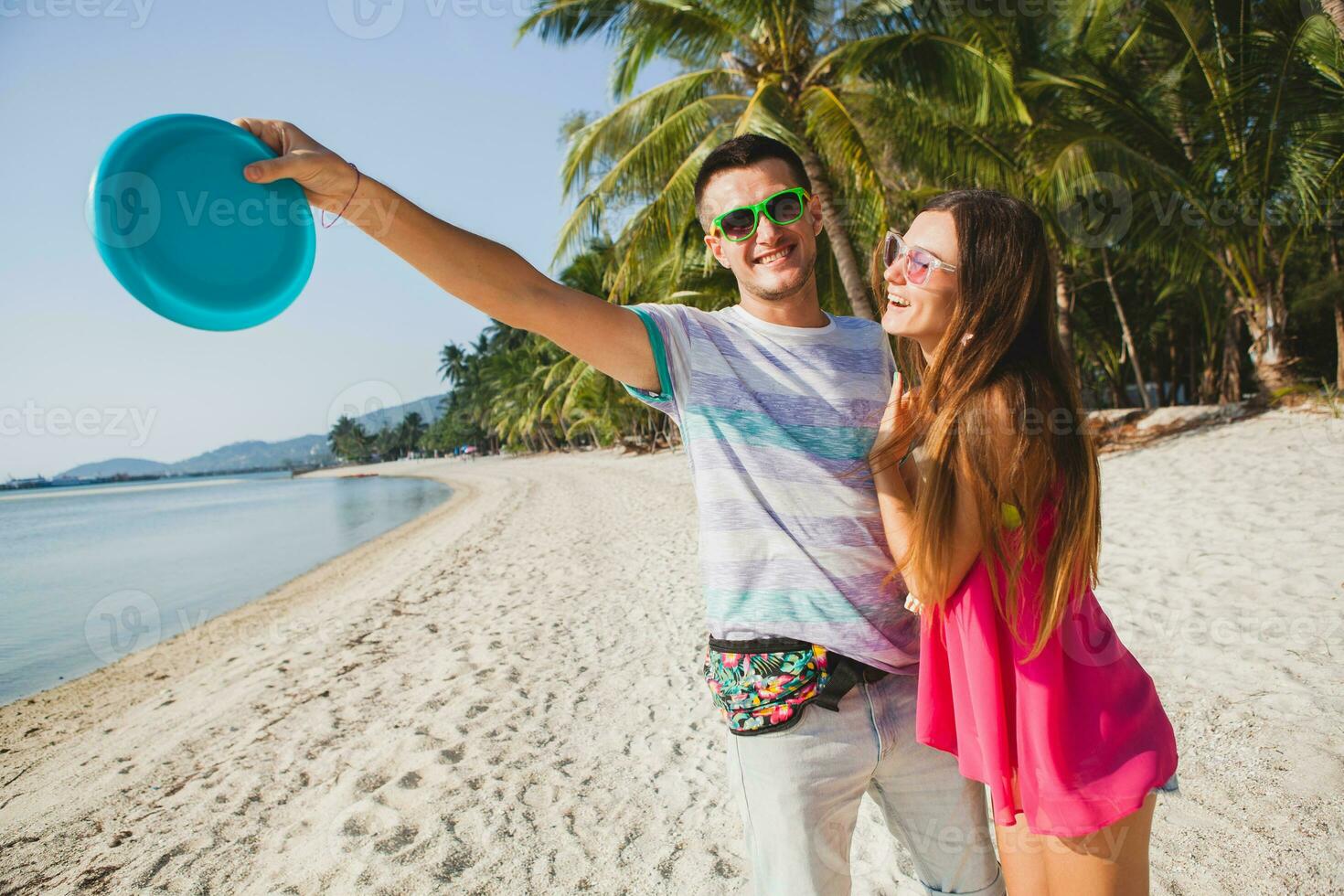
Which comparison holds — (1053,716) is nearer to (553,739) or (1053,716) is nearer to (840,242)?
(553,739)

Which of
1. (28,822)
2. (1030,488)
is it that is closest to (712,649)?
(1030,488)

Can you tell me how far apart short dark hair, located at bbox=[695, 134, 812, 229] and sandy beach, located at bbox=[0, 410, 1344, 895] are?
2.63 meters

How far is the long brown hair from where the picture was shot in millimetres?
1298

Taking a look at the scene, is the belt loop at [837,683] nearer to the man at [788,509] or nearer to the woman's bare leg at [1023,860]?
the man at [788,509]

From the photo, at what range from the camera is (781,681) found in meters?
1.44

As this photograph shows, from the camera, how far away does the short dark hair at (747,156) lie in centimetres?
167

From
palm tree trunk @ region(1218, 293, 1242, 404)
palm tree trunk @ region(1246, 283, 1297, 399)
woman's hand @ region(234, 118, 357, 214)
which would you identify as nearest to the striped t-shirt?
woman's hand @ region(234, 118, 357, 214)

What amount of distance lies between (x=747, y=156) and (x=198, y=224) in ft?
3.68

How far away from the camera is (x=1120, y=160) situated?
31.4ft

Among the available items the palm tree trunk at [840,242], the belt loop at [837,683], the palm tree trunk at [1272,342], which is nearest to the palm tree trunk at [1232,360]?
the palm tree trunk at [1272,342]

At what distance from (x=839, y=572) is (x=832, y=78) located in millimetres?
10123
